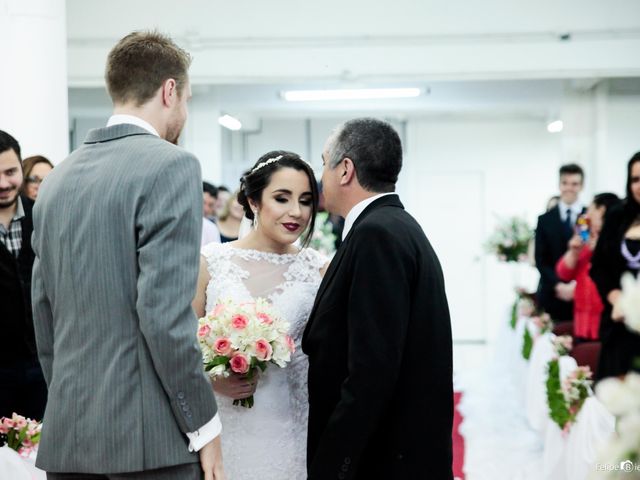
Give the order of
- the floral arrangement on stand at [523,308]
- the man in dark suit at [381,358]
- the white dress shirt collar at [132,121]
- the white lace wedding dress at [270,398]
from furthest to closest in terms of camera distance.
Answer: the floral arrangement on stand at [523,308] < the white lace wedding dress at [270,398] < the man in dark suit at [381,358] < the white dress shirt collar at [132,121]

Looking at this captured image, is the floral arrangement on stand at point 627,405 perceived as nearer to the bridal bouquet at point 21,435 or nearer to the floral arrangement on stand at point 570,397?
the bridal bouquet at point 21,435

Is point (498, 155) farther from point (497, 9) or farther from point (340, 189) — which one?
point (340, 189)

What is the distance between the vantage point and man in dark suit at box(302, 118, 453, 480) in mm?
2264

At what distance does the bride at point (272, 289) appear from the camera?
114 inches

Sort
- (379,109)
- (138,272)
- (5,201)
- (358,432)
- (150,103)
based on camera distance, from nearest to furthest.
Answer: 1. (138,272)
2. (150,103)
3. (358,432)
4. (5,201)
5. (379,109)

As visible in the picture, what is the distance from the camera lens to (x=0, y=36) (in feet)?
17.2

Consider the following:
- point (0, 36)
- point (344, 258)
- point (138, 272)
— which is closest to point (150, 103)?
point (138, 272)

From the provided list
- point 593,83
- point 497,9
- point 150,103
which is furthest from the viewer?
point 593,83

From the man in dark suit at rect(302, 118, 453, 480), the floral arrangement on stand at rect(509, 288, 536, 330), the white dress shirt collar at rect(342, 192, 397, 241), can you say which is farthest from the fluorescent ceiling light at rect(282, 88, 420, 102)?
the man in dark suit at rect(302, 118, 453, 480)

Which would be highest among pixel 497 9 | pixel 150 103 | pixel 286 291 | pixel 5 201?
pixel 497 9

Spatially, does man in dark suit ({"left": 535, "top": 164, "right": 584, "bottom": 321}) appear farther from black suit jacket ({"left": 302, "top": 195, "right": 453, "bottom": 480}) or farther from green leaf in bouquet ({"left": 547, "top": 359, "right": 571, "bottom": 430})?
black suit jacket ({"left": 302, "top": 195, "right": 453, "bottom": 480})

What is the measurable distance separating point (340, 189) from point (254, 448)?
97 centimetres

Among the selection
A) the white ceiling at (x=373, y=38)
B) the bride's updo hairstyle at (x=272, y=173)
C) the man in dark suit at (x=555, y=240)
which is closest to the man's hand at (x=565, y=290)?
the man in dark suit at (x=555, y=240)

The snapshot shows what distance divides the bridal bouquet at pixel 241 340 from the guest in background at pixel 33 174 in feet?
6.56
